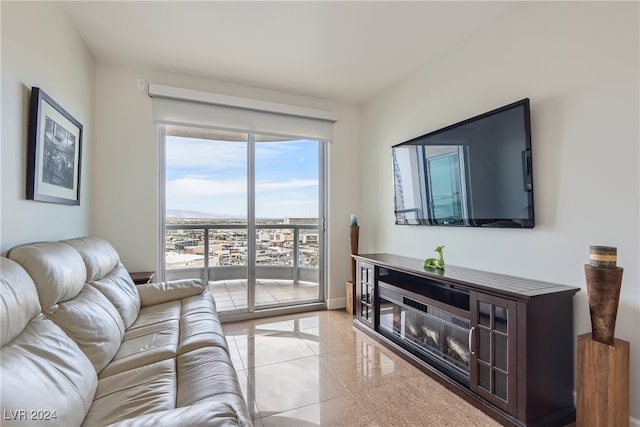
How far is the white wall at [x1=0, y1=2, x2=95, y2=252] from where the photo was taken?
1435 mm

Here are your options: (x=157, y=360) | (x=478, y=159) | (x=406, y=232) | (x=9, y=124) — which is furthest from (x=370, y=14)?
(x=157, y=360)

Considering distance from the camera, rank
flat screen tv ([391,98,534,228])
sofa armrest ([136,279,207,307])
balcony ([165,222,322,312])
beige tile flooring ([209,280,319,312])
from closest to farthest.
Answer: flat screen tv ([391,98,534,228])
sofa armrest ([136,279,207,307])
balcony ([165,222,322,312])
beige tile flooring ([209,280,319,312])

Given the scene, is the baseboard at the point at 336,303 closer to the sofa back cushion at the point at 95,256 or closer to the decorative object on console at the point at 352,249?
the decorative object on console at the point at 352,249

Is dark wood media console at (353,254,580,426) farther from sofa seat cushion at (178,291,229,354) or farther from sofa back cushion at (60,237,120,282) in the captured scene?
sofa back cushion at (60,237,120,282)

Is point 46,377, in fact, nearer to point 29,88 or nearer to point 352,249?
point 29,88

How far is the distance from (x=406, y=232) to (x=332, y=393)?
1669mm

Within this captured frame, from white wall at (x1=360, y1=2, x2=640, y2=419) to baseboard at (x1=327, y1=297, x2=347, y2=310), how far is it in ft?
5.28

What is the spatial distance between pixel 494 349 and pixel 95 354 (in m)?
2.01

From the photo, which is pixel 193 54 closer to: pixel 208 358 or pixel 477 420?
pixel 208 358

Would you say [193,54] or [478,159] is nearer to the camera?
[478,159]

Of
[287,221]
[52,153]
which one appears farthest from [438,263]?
[52,153]

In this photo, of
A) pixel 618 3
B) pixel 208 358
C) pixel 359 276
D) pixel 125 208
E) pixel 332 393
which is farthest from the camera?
pixel 359 276

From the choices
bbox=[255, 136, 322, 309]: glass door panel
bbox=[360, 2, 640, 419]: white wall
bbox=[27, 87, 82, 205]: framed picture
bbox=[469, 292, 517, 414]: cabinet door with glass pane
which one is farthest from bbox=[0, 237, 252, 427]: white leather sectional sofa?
bbox=[360, 2, 640, 419]: white wall

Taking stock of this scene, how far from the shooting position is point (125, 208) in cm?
284
